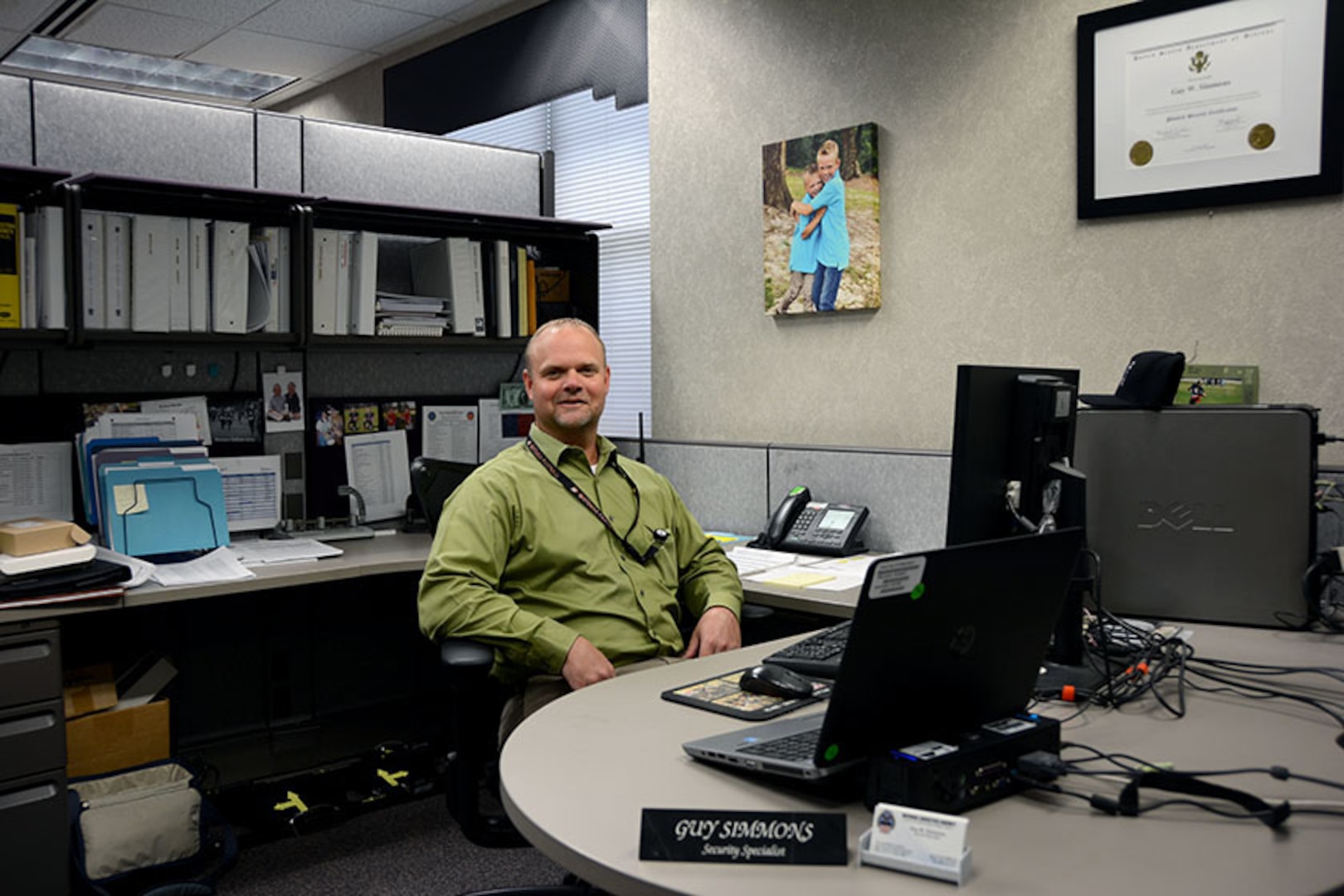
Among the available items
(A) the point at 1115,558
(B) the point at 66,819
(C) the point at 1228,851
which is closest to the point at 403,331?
(B) the point at 66,819

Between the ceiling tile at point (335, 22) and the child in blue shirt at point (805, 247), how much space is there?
2249 millimetres

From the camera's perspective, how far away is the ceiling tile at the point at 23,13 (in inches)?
166

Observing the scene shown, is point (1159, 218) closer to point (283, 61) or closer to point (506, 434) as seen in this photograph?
point (506, 434)

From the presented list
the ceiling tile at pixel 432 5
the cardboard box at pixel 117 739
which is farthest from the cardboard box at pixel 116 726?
the ceiling tile at pixel 432 5

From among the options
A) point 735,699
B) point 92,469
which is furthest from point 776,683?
point 92,469

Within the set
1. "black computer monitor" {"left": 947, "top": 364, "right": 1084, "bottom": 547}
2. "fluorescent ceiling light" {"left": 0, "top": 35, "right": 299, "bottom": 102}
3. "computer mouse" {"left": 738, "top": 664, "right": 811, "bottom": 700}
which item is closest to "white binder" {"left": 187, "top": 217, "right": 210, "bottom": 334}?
"computer mouse" {"left": 738, "top": 664, "right": 811, "bottom": 700}

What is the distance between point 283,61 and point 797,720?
4709 millimetres

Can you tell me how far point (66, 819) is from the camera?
6.85 ft

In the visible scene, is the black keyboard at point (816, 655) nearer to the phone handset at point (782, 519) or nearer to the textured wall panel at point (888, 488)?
the textured wall panel at point (888, 488)

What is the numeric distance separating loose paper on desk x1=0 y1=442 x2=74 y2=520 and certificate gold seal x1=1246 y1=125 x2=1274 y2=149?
269cm

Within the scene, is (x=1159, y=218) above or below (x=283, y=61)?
below

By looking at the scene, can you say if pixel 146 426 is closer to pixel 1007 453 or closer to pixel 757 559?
pixel 757 559

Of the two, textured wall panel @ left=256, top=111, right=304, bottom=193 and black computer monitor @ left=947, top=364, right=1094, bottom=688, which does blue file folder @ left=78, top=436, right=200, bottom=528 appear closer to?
textured wall panel @ left=256, top=111, right=304, bottom=193

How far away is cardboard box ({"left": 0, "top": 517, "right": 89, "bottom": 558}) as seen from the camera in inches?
83.1
